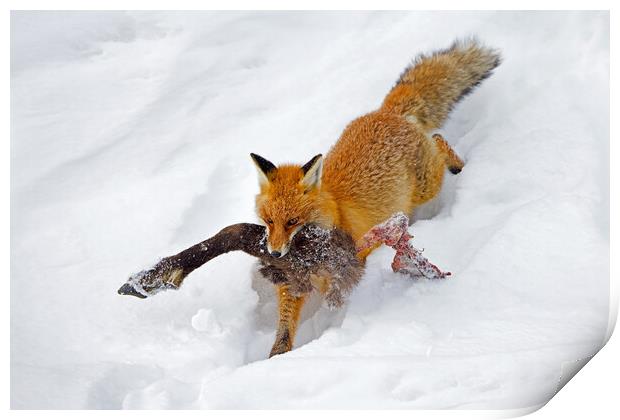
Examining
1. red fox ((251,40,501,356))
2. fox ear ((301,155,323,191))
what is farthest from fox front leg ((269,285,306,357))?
fox ear ((301,155,323,191))

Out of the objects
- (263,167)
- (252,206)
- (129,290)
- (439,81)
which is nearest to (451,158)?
(439,81)

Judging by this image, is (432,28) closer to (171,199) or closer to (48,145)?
(171,199)

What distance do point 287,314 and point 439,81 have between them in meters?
2.01

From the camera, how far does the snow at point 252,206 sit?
2.76 metres

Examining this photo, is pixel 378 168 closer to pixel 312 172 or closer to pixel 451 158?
pixel 451 158

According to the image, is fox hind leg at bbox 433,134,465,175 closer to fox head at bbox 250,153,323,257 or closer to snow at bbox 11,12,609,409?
snow at bbox 11,12,609,409

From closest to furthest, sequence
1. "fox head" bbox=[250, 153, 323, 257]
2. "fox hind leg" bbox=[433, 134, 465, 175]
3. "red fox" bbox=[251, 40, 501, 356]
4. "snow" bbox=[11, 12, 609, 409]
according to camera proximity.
Result: "snow" bbox=[11, 12, 609, 409], "fox head" bbox=[250, 153, 323, 257], "red fox" bbox=[251, 40, 501, 356], "fox hind leg" bbox=[433, 134, 465, 175]

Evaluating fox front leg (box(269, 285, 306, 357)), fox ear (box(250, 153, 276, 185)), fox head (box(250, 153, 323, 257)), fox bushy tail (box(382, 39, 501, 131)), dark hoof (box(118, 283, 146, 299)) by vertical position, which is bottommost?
fox front leg (box(269, 285, 306, 357))

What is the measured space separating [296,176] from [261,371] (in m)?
0.95

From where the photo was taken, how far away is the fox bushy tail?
14.0ft

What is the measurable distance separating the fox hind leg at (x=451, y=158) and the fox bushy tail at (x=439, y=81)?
7.0 inches

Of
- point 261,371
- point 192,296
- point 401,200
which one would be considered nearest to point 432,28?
point 401,200

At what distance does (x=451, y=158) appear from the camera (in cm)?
417

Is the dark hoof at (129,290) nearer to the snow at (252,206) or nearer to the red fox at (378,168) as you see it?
the snow at (252,206)
